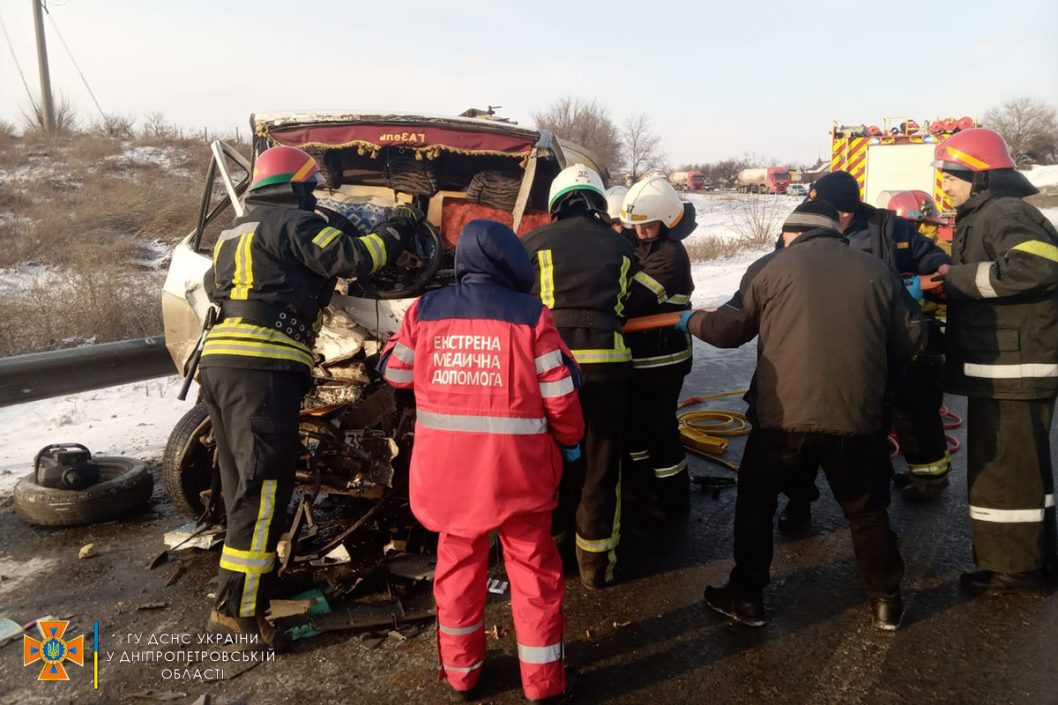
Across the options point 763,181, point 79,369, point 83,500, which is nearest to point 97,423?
point 79,369

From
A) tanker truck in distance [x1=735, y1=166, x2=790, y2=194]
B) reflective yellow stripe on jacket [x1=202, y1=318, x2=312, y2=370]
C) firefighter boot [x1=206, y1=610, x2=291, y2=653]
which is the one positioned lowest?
firefighter boot [x1=206, y1=610, x2=291, y2=653]

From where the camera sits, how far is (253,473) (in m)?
3.07

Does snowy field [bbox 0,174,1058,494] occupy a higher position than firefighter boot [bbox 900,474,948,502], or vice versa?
snowy field [bbox 0,174,1058,494]

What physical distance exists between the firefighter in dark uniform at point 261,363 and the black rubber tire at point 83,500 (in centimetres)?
148

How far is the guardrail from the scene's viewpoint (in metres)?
4.62

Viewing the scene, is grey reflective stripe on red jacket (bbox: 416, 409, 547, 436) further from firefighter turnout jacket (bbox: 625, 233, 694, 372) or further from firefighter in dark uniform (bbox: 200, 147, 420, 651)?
firefighter turnout jacket (bbox: 625, 233, 694, 372)

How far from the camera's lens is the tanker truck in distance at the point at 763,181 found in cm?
4050

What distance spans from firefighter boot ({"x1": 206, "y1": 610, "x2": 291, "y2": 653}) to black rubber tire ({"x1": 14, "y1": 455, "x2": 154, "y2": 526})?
1.58 meters

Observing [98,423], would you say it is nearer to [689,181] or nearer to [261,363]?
[261,363]

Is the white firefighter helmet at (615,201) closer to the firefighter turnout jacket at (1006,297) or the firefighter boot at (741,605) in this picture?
the firefighter turnout jacket at (1006,297)

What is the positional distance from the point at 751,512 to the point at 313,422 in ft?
7.05

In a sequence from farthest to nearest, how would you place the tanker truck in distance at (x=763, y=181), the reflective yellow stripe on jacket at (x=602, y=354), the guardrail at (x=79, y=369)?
the tanker truck in distance at (x=763, y=181), the guardrail at (x=79, y=369), the reflective yellow stripe on jacket at (x=602, y=354)

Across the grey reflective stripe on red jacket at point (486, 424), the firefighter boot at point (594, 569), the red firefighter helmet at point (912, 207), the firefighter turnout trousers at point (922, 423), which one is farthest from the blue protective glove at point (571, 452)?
the red firefighter helmet at point (912, 207)

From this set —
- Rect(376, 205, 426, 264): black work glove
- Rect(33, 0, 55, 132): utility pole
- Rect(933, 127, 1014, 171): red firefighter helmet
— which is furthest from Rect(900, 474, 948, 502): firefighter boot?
Rect(33, 0, 55, 132): utility pole
